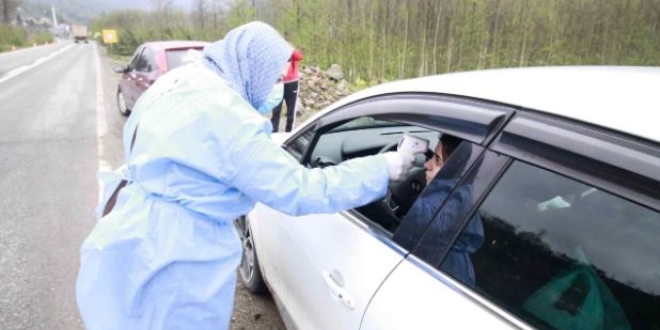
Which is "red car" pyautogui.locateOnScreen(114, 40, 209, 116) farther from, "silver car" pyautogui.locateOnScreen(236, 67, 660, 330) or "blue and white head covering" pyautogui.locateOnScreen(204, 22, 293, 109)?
"silver car" pyautogui.locateOnScreen(236, 67, 660, 330)

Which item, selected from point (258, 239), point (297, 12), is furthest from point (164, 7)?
point (258, 239)

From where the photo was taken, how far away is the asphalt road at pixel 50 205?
9.39 ft

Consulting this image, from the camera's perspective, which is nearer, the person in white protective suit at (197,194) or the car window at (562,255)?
the car window at (562,255)

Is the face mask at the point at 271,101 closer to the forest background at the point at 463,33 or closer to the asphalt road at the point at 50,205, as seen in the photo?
the asphalt road at the point at 50,205

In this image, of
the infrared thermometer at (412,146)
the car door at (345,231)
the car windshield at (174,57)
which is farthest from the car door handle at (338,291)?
the car windshield at (174,57)

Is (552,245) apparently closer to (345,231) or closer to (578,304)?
(578,304)

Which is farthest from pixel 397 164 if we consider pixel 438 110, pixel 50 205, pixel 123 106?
pixel 123 106

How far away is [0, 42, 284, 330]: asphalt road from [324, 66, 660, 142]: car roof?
1950mm

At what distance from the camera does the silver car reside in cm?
94

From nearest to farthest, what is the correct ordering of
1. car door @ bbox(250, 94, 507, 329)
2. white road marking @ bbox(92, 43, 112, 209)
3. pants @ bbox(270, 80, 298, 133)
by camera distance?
car door @ bbox(250, 94, 507, 329) → white road marking @ bbox(92, 43, 112, 209) → pants @ bbox(270, 80, 298, 133)

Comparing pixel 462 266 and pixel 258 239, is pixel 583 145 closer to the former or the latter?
pixel 462 266

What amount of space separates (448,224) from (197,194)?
0.80 m

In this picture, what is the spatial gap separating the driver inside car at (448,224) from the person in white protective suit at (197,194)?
21 centimetres

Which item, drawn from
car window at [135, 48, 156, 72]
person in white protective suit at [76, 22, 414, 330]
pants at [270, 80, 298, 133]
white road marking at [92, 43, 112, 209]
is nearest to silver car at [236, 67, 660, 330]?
person in white protective suit at [76, 22, 414, 330]
